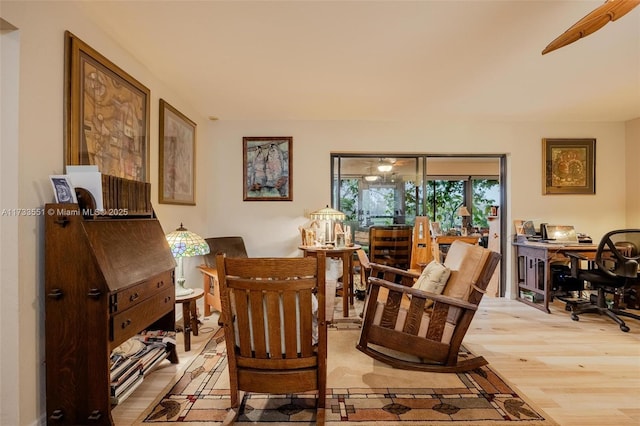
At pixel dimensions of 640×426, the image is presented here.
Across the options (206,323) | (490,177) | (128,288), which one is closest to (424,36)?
(128,288)

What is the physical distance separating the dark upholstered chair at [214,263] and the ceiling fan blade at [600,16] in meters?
2.87

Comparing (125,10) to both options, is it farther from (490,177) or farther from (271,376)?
(490,177)

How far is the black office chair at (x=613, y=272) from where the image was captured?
3.14 metres

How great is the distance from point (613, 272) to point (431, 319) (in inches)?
93.9

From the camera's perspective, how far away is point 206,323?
3354 mm

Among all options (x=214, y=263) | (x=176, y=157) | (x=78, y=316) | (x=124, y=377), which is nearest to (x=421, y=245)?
(x=214, y=263)

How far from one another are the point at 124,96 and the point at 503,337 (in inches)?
152

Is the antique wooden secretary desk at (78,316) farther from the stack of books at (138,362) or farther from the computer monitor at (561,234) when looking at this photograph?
the computer monitor at (561,234)

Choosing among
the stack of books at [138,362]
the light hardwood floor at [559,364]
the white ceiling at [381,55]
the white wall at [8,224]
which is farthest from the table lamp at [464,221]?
the white wall at [8,224]

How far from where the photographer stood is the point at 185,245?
8.70ft

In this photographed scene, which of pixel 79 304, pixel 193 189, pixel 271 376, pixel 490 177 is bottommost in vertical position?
pixel 271 376

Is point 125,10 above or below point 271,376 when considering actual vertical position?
above

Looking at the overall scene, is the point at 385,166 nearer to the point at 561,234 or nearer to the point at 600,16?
the point at 561,234

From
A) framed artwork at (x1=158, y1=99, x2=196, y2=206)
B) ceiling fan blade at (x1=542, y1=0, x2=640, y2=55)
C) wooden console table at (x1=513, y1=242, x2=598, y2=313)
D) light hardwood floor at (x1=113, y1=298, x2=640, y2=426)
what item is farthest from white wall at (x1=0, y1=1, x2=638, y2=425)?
ceiling fan blade at (x1=542, y1=0, x2=640, y2=55)
